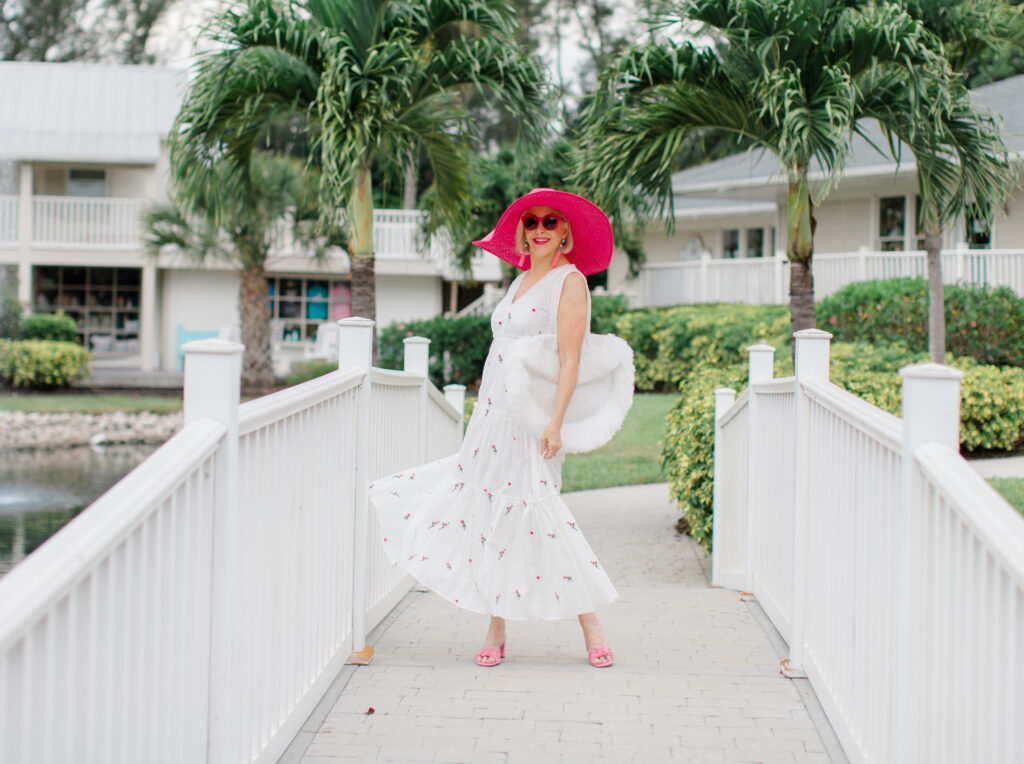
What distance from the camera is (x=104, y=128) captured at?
83.9 ft

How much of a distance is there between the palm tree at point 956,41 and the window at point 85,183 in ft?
68.0

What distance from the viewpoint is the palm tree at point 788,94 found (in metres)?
8.45

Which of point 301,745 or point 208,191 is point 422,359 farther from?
point 208,191

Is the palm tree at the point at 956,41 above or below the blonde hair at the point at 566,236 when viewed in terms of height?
above

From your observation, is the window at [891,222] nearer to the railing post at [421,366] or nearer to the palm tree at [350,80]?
the palm tree at [350,80]

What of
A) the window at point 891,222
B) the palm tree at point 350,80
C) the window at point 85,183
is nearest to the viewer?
the palm tree at point 350,80

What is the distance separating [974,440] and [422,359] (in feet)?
26.4

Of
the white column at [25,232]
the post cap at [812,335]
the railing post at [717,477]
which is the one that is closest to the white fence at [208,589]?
the post cap at [812,335]

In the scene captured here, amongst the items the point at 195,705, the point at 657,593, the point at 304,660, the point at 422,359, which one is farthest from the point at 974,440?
the point at 195,705

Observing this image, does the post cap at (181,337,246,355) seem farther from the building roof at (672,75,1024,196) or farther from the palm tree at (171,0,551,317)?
the building roof at (672,75,1024,196)

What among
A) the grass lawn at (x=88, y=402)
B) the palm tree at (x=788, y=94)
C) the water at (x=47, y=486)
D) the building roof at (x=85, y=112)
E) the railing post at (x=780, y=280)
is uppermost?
the building roof at (x=85, y=112)

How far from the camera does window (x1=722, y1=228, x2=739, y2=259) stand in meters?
23.6

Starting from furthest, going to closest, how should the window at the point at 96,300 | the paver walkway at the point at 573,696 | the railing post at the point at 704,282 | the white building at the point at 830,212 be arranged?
the window at the point at 96,300 → the railing post at the point at 704,282 → the white building at the point at 830,212 → the paver walkway at the point at 573,696

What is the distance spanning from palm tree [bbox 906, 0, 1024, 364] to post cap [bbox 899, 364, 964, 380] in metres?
6.94
